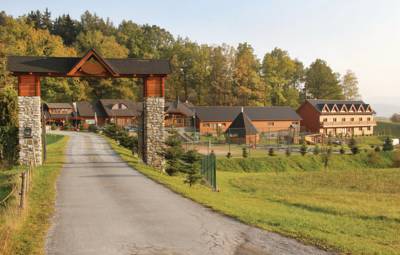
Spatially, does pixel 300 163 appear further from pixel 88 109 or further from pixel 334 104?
pixel 88 109

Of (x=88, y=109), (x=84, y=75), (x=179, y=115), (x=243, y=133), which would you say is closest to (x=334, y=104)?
(x=179, y=115)

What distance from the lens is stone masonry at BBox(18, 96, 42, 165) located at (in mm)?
25297

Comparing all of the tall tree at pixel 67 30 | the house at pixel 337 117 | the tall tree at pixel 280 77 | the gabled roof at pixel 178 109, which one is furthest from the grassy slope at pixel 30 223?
the tall tree at pixel 67 30

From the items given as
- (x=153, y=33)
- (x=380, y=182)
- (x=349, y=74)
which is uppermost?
(x=153, y=33)

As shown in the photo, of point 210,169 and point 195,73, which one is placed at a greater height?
point 195,73

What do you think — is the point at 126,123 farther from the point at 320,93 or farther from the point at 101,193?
the point at 101,193

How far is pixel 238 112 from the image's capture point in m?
76.2

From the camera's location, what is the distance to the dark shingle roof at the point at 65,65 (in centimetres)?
2497

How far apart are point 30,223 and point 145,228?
313cm

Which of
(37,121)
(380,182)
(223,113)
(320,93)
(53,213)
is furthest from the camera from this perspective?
(320,93)

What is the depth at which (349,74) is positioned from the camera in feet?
357

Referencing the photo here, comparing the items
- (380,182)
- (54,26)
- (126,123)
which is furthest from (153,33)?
(380,182)

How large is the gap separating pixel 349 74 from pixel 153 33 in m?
51.8

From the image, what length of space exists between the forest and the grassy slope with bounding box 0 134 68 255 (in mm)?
62743
